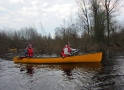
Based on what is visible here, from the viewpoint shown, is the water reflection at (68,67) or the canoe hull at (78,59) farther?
the canoe hull at (78,59)

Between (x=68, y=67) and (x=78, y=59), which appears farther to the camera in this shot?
(x=78, y=59)

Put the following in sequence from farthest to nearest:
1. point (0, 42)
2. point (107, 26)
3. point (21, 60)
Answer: point (0, 42) → point (107, 26) → point (21, 60)

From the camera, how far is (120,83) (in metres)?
7.53

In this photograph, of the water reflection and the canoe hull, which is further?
the canoe hull

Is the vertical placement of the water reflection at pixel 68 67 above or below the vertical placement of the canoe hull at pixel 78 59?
below

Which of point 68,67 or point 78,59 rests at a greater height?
point 78,59

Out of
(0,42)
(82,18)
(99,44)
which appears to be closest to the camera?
(99,44)

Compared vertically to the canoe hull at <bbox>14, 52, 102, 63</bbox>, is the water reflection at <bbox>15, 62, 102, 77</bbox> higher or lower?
lower

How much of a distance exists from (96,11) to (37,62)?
23.3 m

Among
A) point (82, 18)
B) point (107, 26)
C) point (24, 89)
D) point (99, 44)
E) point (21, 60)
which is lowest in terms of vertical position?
point (24, 89)

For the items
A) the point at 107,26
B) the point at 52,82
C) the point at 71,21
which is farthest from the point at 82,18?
the point at 52,82

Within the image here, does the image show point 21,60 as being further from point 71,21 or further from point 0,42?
point 0,42

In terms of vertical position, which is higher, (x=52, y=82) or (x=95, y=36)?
(x=95, y=36)

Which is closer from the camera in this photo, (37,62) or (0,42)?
(37,62)
